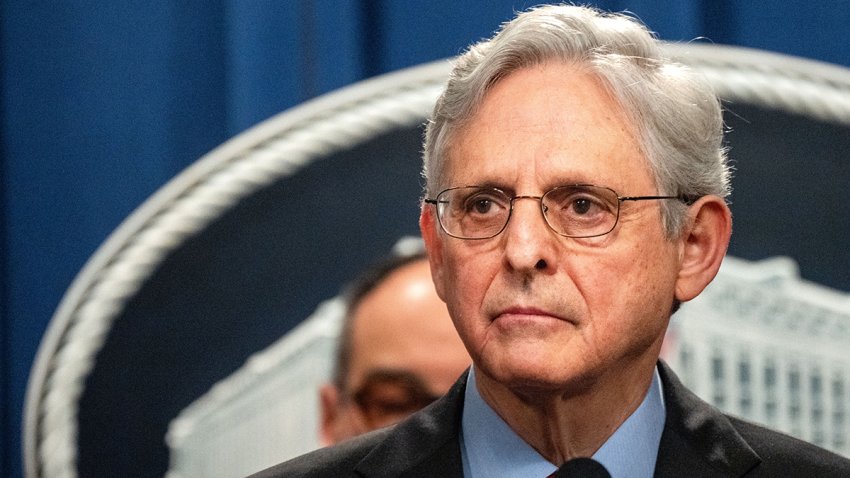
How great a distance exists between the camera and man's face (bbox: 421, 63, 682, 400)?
91 cm

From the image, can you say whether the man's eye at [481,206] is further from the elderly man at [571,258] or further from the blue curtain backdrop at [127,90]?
the blue curtain backdrop at [127,90]

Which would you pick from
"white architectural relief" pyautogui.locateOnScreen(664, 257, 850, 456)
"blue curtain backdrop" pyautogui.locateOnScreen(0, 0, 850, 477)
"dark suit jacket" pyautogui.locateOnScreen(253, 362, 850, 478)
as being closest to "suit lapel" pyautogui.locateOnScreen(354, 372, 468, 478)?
"dark suit jacket" pyautogui.locateOnScreen(253, 362, 850, 478)

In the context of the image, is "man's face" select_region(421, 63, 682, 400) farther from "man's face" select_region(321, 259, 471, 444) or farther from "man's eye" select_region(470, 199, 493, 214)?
"man's face" select_region(321, 259, 471, 444)

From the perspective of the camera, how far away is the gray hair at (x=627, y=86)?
3.17 ft

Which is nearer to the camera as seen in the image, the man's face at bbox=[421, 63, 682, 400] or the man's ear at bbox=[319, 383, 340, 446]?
the man's face at bbox=[421, 63, 682, 400]

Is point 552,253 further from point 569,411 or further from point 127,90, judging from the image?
point 127,90

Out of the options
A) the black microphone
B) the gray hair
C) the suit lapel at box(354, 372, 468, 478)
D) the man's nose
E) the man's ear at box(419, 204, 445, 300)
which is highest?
the gray hair


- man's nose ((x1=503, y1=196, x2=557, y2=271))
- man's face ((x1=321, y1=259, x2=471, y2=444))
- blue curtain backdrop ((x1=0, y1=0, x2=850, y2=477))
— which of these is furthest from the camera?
blue curtain backdrop ((x1=0, y1=0, x2=850, y2=477))

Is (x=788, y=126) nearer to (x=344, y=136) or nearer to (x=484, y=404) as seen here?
(x=344, y=136)

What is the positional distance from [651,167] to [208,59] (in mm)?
862

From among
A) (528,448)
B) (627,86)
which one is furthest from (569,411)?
(627,86)

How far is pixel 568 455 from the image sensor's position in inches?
38.7

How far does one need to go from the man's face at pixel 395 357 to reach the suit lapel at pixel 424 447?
1.32 feet

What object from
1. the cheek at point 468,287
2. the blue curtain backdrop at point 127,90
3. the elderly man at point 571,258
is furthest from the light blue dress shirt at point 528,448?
the blue curtain backdrop at point 127,90
